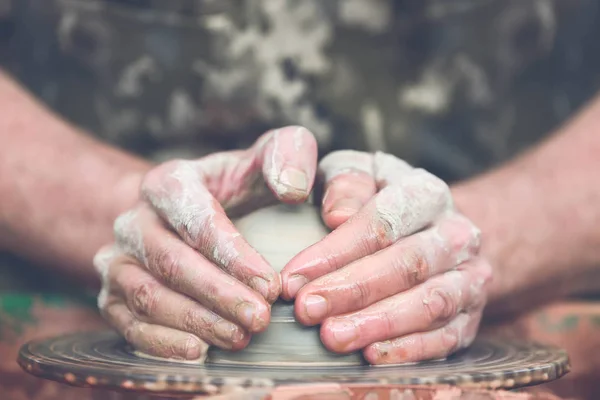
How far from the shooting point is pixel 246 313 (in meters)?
0.90

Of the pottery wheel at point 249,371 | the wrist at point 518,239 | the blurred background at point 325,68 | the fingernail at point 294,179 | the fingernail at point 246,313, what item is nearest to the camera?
the pottery wheel at point 249,371

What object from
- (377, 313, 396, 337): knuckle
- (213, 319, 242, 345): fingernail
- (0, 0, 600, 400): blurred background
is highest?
(0, 0, 600, 400): blurred background

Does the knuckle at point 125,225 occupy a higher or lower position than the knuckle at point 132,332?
higher

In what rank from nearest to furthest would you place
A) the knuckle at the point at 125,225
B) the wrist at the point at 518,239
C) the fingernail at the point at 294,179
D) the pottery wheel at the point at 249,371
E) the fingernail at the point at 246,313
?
1. the pottery wheel at the point at 249,371
2. the fingernail at the point at 246,313
3. the fingernail at the point at 294,179
4. the knuckle at the point at 125,225
5. the wrist at the point at 518,239

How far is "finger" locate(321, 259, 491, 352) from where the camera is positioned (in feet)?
3.06

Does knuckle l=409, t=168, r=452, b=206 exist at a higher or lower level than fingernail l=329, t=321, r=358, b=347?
higher

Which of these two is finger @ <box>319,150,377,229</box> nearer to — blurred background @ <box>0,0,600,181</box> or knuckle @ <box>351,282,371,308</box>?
knuckle @ <box>351,282,371,308</box>

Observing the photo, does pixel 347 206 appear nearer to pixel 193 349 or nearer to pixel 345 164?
pixel 345 164

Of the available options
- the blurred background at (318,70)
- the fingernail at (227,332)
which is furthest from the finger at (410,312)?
the blurred background at (318,70)

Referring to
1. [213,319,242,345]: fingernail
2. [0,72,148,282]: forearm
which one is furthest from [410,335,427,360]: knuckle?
[0,72,148,282]: forearm

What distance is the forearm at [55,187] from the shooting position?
1.57 metres

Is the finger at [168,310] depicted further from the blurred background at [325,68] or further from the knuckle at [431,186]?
the blurred background at [325,68]

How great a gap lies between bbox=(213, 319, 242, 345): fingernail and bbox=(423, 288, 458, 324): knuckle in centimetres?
26

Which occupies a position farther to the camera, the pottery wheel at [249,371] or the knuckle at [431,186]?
the knuckle at [431,186]
